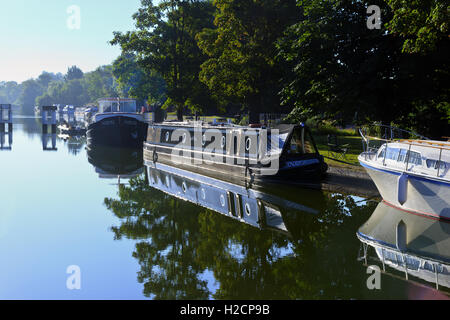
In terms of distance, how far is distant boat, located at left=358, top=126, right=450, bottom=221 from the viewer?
12602 mm

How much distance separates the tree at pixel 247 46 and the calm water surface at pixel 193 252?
1369 cm

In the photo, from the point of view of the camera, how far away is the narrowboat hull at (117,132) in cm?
3575

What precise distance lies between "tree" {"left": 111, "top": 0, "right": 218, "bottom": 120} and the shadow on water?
824 inches

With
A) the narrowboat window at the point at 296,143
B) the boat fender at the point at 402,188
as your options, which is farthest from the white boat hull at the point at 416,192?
the narrowboat window at the point at 296,143

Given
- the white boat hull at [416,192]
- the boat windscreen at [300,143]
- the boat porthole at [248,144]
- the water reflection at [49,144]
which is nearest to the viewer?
the white boat hull at [416,192]

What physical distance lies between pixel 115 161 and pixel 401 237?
865 inches

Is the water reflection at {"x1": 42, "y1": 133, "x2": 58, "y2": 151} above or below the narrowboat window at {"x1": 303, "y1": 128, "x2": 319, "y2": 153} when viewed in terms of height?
below

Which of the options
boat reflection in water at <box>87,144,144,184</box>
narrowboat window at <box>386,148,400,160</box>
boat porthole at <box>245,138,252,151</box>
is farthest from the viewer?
boat reflection in water at <box>87,144,144,184</box>

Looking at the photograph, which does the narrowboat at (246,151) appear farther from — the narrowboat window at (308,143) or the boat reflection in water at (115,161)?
the boat reflection in water at (115,161)

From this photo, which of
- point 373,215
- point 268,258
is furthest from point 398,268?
point 373,215

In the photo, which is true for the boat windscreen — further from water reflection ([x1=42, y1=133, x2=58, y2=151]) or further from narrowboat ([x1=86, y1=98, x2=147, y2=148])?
water reflection ([x1=42, y1=133, x2=58, y2=151])

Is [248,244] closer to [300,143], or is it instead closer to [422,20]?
[300,143]

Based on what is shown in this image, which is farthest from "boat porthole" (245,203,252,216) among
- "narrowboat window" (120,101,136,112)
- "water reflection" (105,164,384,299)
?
"narrowboat window" (120,101,136,112)

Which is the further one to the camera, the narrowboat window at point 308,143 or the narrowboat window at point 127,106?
the narrowboat window at point 127,106
